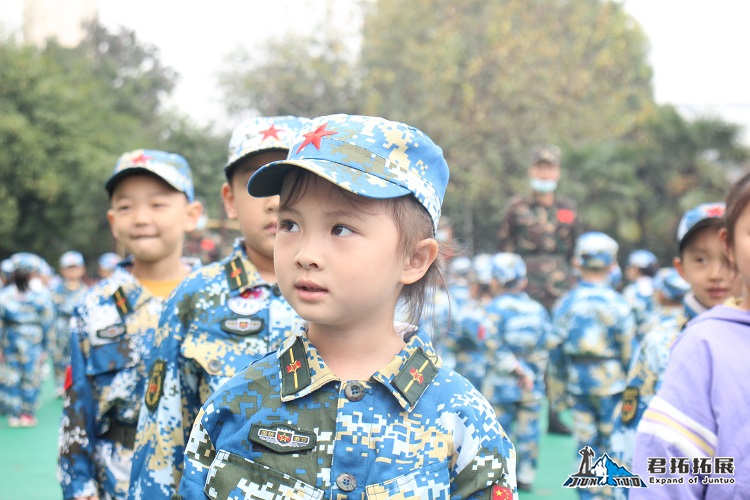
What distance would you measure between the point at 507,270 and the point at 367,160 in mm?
6668

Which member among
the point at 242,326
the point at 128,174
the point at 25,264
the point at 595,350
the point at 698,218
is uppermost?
the point at 25,264

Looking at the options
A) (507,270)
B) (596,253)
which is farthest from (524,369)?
(596,253)

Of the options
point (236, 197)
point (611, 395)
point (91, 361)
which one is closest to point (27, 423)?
point (611, 395)

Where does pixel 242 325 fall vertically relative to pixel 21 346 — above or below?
below

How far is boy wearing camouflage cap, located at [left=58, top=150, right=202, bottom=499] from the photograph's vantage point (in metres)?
3.62

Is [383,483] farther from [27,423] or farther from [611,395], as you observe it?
[27,423]

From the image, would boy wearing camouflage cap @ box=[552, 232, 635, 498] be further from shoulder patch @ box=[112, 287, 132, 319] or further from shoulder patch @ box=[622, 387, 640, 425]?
shoulder patch @ box=[112, 287, 132, 319]

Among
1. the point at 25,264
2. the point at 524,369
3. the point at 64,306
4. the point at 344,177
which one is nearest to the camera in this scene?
the point at 344,177

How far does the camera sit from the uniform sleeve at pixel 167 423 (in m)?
2.90

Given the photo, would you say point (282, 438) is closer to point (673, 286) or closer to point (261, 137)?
point (261, 137)

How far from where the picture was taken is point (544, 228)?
9.56 metres

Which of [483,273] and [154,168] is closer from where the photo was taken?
[154,168]

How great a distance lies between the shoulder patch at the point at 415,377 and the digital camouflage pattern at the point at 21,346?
1030cm

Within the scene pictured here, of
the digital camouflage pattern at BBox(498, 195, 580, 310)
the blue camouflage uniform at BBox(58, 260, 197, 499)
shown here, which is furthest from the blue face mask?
the blue camouflage uniform at BBox(58, 260, 197, 499)
